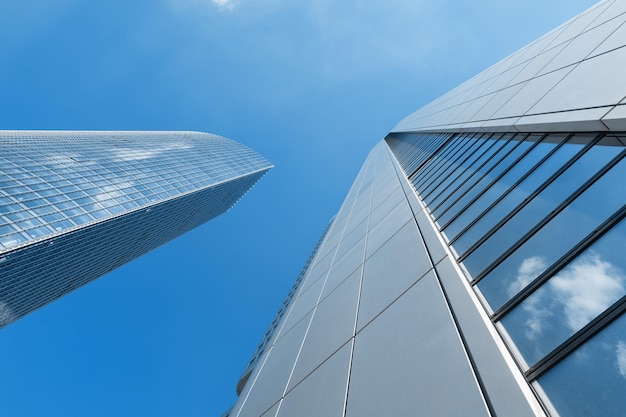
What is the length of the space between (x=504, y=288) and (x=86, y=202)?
74.4 meters

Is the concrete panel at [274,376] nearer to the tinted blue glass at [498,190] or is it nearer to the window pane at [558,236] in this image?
the tinted blue glass at [498,190]

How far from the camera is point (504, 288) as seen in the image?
4984 mm

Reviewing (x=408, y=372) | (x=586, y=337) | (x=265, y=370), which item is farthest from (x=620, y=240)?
(x=265, y=370)

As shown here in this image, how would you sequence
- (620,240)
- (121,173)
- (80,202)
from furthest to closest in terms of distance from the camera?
(121,173)
(80,202)
(620,240)

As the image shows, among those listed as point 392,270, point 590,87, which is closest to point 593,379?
point 392,270

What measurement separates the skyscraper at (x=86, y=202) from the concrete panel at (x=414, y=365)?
56.1 m

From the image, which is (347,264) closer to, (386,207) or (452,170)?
(386,207)

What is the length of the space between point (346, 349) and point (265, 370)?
14.5 ft

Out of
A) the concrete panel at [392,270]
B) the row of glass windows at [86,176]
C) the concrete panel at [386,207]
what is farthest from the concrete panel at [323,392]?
the row of glass windows at [86,176]

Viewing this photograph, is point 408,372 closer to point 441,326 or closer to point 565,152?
point 441,326

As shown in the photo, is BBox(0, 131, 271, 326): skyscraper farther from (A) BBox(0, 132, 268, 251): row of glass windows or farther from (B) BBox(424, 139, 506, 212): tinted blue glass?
(B) BBox(424, 139, 506, 212): tinted blue glass

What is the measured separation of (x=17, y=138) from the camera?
86312mm

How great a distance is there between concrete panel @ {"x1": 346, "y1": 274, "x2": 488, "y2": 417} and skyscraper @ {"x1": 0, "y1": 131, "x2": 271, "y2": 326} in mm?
56066

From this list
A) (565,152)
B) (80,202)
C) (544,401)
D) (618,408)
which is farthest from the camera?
(80,202)
